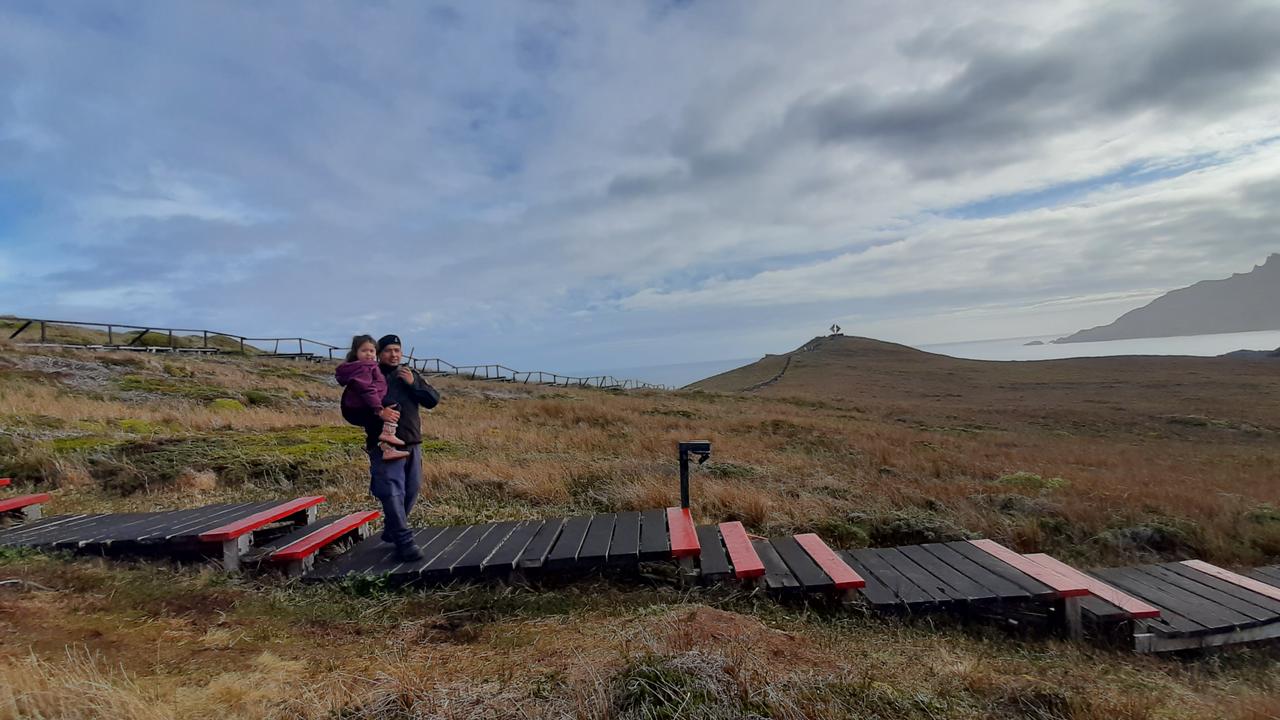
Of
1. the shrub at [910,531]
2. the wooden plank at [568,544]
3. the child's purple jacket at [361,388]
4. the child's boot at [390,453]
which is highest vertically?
the child's purple jacket at [361,388]

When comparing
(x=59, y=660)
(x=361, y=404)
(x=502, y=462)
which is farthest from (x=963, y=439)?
(x=59, y=660)

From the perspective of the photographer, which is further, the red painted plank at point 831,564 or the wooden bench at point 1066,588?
the red painted plank at point 831,564

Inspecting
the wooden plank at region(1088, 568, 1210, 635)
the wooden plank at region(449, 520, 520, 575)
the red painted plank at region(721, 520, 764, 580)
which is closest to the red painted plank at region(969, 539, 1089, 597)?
the wooden plank at region(1088, 568, 1210, 635)

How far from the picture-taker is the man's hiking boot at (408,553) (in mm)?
4902

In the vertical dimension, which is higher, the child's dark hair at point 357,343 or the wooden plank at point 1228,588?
the child's dark hair at point 357,343

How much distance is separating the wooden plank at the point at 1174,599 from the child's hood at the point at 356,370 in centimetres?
645

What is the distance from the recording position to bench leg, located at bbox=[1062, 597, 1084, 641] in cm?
411

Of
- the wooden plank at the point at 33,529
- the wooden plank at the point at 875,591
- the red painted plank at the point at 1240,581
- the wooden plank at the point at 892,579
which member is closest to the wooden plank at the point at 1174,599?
the red painted plank at the point at 1240,581

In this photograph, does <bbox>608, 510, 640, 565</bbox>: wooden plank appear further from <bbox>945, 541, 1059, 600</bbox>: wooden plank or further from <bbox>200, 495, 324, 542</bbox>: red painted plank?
<bbox>200, 495, 324, 542</bbox>: red painted plank

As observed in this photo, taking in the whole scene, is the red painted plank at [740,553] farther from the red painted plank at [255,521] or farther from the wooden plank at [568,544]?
the red painted plank at [255,521]

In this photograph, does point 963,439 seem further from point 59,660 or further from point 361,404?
point 59,660

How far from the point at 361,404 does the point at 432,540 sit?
146 centimetres

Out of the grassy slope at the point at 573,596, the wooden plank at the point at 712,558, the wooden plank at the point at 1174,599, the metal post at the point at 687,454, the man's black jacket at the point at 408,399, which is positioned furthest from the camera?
the metal post at the point at 687,454

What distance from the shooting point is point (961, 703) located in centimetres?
282
